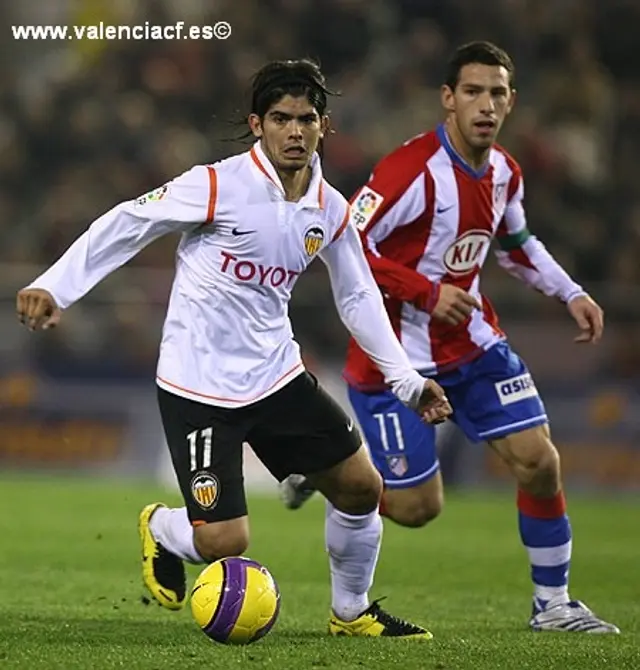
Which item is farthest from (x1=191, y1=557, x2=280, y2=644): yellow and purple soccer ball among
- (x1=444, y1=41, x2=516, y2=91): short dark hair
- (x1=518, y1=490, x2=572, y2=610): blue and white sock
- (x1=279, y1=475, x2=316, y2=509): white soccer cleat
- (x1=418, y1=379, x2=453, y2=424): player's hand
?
(x1=444, y1=41, x2=516, y2=91): short dark hair

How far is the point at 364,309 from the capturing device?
6223 mm

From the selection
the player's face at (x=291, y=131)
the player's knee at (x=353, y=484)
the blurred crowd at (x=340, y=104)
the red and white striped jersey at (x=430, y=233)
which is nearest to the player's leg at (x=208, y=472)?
the player's knee at (x=353, y=484)

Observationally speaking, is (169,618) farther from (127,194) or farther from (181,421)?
(127,194)

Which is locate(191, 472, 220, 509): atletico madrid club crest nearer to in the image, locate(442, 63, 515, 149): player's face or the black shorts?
the black shorts

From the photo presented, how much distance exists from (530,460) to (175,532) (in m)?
1.57

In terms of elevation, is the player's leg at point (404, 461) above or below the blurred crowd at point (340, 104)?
below

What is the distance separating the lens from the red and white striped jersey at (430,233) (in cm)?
705

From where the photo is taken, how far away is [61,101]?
53.7ft

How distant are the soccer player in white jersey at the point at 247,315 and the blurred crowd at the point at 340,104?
895 cm

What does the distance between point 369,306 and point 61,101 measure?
424 inches

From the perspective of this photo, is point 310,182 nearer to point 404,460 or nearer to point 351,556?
point 351,556

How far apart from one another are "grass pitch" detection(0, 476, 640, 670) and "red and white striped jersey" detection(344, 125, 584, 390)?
1.21 meters

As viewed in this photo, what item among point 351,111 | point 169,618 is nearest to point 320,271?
point 351,111

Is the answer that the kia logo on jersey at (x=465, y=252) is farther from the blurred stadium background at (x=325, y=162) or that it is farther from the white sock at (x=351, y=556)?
the blurred stadium background at (x=325, y=162)
